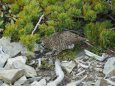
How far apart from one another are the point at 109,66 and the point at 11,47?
1.16 metres

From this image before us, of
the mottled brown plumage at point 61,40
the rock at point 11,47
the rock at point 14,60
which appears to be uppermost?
the mottled brown plumage at point 61,40

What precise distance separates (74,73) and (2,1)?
1596 mm

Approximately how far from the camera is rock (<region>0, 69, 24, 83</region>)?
133 inches

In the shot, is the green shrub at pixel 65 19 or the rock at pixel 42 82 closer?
the rock at pixel 42 82

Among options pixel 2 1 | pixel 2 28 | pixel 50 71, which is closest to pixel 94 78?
pixel 50 71

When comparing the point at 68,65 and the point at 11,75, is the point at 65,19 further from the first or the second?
the point at 11,75

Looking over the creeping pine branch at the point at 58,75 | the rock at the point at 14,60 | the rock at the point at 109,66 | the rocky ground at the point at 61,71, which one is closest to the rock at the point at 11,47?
the rocky ground at the point at 61,71

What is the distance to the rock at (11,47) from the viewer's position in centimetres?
394

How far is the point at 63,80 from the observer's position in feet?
11.5

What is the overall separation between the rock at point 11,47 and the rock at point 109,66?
38.3 inches

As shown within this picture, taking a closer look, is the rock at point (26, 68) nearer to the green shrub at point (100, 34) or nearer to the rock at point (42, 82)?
the rock at point (42, 82)

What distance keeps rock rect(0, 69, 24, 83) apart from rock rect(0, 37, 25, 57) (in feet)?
1.65

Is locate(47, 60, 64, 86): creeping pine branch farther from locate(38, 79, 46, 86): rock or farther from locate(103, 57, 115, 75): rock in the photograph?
locate(103, 57, 115, 75): rock

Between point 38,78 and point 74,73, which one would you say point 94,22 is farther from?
point 38,78
